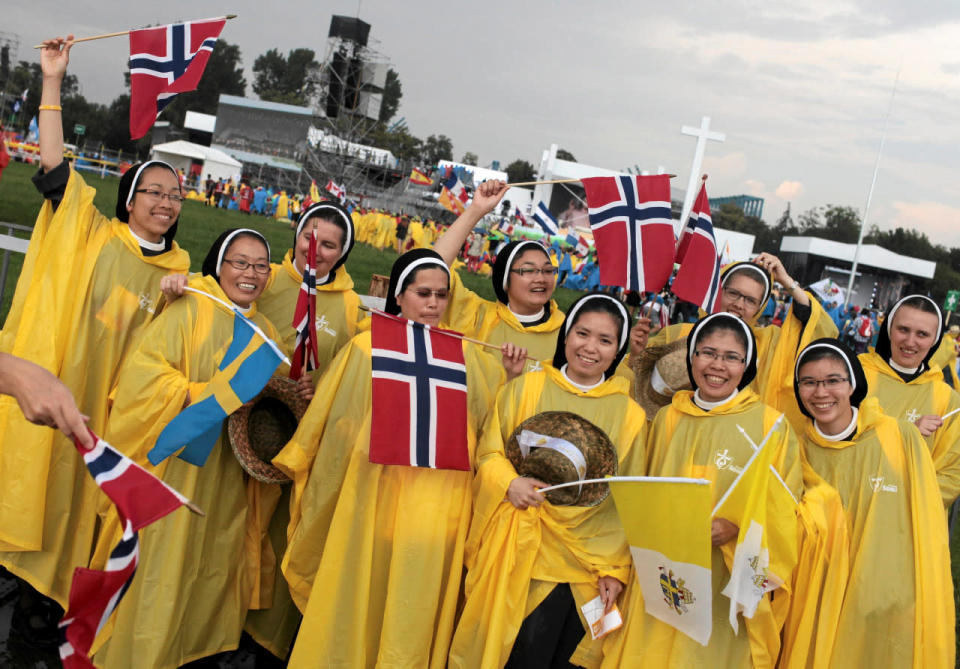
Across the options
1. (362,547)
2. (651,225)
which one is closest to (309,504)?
(362,547)

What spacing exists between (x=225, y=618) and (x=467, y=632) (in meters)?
1.41

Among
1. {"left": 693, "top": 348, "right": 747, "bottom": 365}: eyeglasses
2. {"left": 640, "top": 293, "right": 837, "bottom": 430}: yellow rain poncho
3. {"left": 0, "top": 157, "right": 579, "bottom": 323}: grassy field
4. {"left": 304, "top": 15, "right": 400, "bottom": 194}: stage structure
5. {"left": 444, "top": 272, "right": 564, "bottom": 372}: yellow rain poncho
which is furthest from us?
{"left": 304, "top": 15, "right": 400, "bottom": 194}: stage structure

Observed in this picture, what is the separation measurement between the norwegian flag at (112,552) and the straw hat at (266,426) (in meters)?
1.59

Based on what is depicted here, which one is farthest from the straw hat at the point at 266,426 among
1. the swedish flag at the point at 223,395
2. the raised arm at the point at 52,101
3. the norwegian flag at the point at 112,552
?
the raised arm at the point at 52,101

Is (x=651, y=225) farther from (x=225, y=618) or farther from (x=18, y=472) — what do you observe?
(x=18, y=472)

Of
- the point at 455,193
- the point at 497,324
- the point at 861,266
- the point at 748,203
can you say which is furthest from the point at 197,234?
the point at 748,203

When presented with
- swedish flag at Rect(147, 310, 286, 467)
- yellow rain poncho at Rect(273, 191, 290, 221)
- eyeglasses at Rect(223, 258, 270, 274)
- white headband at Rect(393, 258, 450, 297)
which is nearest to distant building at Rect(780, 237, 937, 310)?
yellow rain poncho at Rect(273, 191, 290, 221)

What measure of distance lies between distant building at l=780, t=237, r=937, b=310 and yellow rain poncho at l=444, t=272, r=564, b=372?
179ft

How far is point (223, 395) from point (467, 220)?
1.86 meters

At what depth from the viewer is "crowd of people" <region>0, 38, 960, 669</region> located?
12.2 feet

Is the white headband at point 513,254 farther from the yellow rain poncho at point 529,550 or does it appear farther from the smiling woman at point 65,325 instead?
the smiling woman at point 65,325

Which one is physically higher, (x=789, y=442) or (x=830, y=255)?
(x=830, y=255)

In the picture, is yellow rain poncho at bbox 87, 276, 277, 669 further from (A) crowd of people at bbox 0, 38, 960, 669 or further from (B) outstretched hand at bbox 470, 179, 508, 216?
(B) outstretched hand at bbox 470, 179, 508, 216

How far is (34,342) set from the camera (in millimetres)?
4355
